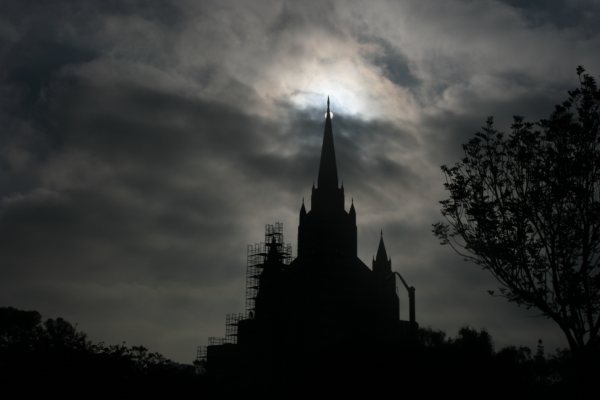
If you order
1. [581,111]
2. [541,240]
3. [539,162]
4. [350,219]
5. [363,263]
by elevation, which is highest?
[350,219]

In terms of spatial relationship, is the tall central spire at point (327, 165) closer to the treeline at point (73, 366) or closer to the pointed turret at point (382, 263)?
the pointed turret at point (382, 263)

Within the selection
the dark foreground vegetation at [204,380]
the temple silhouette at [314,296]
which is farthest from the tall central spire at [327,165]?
the dark foreground vegetation at [204,380]

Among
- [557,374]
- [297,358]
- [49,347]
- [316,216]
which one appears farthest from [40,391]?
[557,374]

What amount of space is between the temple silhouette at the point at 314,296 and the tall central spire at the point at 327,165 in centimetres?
14

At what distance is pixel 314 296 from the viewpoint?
287 feet

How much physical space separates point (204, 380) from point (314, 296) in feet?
131

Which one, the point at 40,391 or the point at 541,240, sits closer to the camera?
the point at 541,240

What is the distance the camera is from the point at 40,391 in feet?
98.0

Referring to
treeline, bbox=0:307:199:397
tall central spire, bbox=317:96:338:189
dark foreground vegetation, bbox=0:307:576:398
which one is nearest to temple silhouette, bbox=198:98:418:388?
tall central spire, bbox=317:96:338:189

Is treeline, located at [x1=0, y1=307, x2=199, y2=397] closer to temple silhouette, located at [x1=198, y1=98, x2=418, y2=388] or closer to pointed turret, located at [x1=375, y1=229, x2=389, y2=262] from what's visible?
temple silhouette, located at [x1=198, y1=98, x2=418, y2=388]

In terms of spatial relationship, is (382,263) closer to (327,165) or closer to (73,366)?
(327,165)

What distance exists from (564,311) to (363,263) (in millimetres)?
67730

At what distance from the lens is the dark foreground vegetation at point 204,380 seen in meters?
31.3

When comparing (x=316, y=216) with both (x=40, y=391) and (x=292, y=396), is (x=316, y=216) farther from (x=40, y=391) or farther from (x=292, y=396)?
(x=40, y=391)
